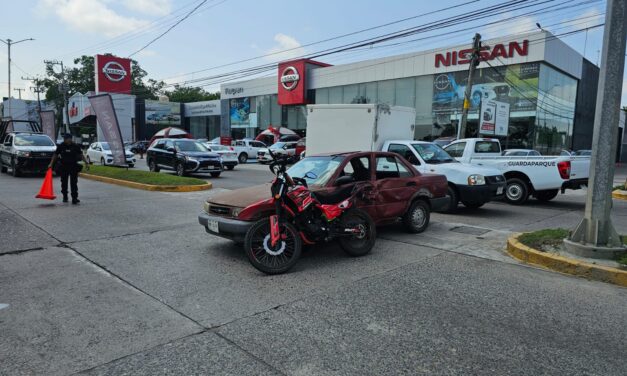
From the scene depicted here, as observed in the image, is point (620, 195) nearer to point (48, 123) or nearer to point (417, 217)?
point (417, 217)

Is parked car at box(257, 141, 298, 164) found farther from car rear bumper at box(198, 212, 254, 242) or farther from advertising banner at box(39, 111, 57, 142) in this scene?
car rear bumper at box(198, 212, 254, 242)

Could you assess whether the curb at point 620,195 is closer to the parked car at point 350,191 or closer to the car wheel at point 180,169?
the parked car at point 350,191

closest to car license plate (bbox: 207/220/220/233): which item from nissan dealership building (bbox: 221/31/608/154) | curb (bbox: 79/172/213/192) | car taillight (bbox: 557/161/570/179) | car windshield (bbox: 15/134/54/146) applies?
curb (bbox: 79/172/213/192)

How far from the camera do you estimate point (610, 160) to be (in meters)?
5.98

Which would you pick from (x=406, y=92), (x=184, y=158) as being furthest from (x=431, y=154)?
(x=406, y=92)

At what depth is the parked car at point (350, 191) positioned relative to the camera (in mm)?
5785

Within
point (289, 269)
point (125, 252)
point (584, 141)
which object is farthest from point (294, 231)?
point (584, 141)

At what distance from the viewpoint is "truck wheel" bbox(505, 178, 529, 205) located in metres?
11.8

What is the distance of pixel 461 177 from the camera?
9.99 meters

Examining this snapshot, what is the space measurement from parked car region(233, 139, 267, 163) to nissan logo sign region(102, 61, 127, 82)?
110ft

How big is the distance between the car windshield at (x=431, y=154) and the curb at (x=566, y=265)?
4381 millimetres

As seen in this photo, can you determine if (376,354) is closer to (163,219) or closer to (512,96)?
(163,219)

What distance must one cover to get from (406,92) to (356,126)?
24.6m

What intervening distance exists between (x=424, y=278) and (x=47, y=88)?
84.8 metres
